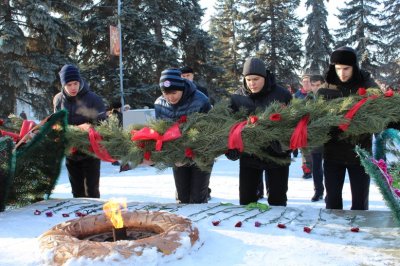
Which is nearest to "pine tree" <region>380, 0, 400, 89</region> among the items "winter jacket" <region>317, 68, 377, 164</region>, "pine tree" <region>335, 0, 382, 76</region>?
"pine tree" <region>335, 0, 382, 76</region>

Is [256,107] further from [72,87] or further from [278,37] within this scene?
[278,37]

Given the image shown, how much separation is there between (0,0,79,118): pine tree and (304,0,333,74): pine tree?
61.0 ft

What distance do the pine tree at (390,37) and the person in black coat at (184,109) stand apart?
2285 cm

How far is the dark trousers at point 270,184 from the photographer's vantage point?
125 inches

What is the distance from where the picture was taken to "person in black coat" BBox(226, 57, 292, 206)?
3137 millimetres

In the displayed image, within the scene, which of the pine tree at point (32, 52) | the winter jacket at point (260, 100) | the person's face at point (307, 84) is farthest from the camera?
the pine tree at point (32, 52)

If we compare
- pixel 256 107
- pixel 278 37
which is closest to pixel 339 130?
pixel 256 107

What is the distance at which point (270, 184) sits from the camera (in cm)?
321

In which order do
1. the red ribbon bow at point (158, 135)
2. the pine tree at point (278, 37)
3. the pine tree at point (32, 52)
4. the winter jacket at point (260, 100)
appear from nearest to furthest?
the red ribbon bow at point (158, 135), the winter jacket at point (260, 100), the pine tree at point (32, 52), the pine tree at point (278, 37)

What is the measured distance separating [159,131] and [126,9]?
12.6 metres

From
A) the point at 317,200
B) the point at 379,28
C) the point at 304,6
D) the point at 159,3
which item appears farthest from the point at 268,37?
the point at 317,200

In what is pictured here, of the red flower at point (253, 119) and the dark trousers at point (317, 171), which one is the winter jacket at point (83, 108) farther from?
the dark trousers at point (317, 171)

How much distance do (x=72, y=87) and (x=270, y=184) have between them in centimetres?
201

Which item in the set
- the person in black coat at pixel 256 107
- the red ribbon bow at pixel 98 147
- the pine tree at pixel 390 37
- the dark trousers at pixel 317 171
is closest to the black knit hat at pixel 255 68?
the person in black coat at pixel 256 107
